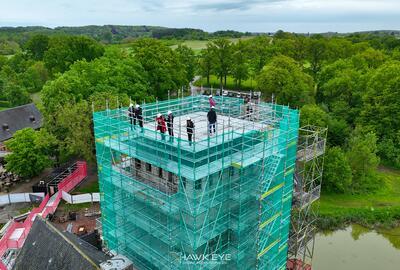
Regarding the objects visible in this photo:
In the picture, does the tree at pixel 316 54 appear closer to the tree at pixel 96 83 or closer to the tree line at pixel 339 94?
the tree line at pixel 339 94

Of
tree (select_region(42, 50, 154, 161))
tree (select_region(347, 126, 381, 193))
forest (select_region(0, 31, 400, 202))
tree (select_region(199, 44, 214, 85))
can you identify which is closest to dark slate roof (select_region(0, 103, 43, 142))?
forest (select_region(0, 31, 400, 202))

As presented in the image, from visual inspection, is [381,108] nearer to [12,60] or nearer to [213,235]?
[213,235]

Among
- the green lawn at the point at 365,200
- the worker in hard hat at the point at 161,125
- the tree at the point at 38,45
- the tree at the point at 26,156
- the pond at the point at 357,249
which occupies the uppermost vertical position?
the tree at the point at 38,45

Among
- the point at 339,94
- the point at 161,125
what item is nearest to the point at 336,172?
the point at 339,94

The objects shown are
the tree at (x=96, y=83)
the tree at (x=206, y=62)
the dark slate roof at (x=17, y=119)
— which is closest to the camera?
the tree at (x=96, y=83)

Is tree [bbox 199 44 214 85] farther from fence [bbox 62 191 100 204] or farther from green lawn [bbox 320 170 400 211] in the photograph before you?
fence [bbox 62 191 100 204]

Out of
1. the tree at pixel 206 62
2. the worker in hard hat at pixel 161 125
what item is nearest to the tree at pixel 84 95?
the worker in hard hat at pixel 161 125
